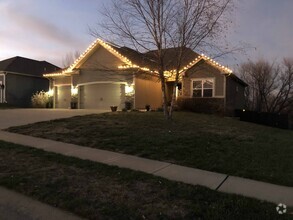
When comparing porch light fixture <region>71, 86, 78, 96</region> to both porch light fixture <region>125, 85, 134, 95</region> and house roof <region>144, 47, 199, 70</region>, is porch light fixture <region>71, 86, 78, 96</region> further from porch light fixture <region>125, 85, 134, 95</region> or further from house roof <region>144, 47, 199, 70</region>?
house roof <region>144, 47, 199, 70</region>

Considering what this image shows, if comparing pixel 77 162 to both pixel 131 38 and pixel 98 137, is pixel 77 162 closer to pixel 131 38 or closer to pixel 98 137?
pixel 98 137

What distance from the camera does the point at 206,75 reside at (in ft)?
80.6

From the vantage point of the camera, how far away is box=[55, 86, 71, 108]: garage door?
29.5m

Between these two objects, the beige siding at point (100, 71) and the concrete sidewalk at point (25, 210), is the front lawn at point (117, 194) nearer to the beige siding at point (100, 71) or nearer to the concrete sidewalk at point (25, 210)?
the concrete sidewalk at point (25, 210)

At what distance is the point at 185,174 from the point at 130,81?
17486 millimetres

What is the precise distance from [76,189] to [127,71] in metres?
18.3

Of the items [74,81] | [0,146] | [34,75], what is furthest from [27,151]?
[34,75]

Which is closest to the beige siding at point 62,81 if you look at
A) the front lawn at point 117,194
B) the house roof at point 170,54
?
the house roof at point 170,54

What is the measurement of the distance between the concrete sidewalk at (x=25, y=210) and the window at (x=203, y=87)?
20.3 m

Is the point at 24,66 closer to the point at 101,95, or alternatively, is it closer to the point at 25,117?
the point at 101,95

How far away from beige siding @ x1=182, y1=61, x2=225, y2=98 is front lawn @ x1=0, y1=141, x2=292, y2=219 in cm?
1795

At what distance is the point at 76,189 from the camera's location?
5.86m

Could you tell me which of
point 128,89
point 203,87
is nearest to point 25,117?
point 128,89

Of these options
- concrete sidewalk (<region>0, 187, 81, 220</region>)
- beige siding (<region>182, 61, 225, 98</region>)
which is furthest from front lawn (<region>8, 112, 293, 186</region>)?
Result: beige siding (<region>182, 61, 225, 98</region>)
